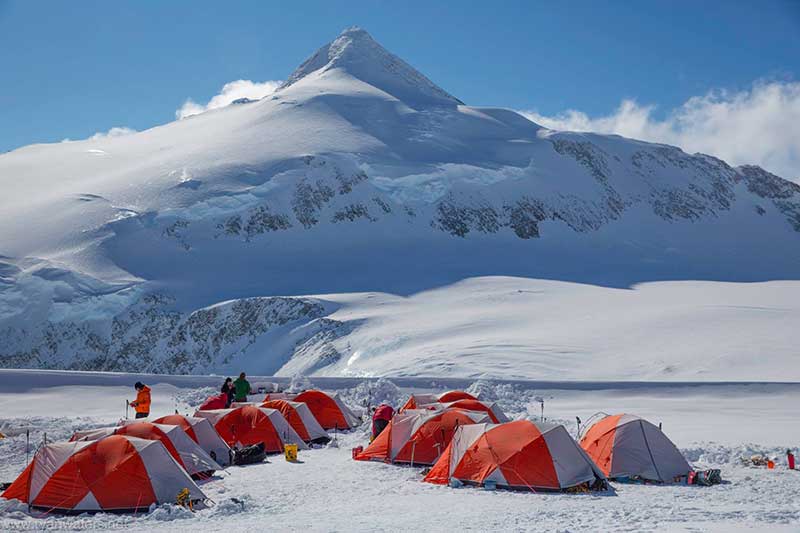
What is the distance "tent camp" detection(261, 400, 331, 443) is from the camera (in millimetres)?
21609

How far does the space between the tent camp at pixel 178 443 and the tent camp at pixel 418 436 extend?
399 centimetres

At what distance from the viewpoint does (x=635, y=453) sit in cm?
1614

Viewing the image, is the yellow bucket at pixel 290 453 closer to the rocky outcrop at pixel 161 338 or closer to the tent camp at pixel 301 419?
the tent camp at pixel 301 419

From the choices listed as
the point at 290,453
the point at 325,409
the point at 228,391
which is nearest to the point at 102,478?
the point at 290,453

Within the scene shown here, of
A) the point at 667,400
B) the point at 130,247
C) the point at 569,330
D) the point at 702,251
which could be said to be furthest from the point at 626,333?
the point at 702,251

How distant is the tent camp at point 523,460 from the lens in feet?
48.7

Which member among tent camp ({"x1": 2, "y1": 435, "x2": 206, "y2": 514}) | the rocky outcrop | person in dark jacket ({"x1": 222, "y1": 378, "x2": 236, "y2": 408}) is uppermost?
the rocky outcrop

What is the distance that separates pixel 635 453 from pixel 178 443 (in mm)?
9223

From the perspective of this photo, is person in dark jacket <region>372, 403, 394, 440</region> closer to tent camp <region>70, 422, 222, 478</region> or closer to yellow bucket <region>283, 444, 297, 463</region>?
yellow bucket <region>283, 444, 297, 463</region>

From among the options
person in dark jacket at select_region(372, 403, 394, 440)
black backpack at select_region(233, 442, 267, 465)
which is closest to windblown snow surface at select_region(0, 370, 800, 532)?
black backpack at select_region(233, 442, 267, 465)

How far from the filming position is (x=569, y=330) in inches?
1783

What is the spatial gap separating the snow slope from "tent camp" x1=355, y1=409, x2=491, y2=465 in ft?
56.8

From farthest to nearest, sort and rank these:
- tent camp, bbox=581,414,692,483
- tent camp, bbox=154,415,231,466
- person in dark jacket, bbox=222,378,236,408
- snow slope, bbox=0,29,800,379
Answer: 1. snow slope, bbox=0,29,800,379
2. person in dark jacket, bbox=222,378,236,408
3. tent camp, bbox=154,415,231,466
4. tent camp, bbox=581,414,692,483

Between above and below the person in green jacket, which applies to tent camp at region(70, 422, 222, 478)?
below
